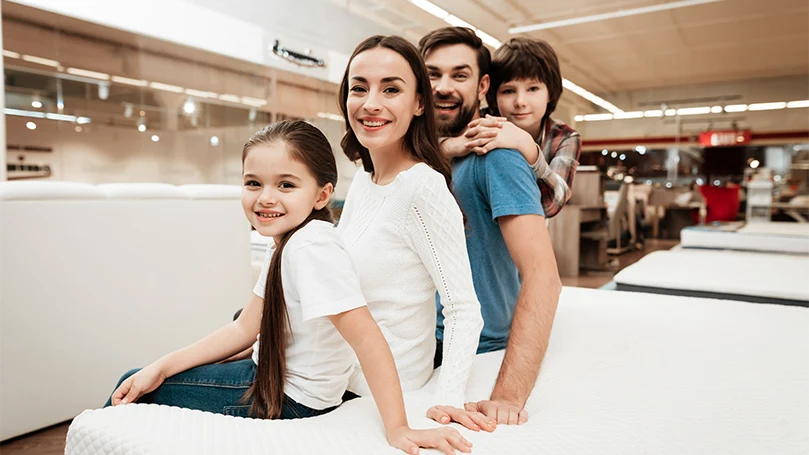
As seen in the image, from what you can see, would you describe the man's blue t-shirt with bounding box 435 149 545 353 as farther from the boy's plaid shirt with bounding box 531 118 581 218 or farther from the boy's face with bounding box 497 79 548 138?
the boy's face with bounding box 497 79 548 138

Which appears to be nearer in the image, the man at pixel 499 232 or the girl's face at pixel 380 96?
the girl's face at pixel 380 96

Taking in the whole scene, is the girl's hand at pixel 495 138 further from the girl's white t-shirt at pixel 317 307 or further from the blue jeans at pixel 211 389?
the blue jeans at pixel 211 389

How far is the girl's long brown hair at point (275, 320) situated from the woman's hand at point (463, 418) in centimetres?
27

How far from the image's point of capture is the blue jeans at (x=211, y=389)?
0.97 metres

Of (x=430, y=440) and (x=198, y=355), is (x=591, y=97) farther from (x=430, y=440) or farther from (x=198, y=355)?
(x=430, y=440)

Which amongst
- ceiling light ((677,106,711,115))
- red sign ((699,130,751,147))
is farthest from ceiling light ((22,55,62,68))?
red sign ((699,130,751,147))

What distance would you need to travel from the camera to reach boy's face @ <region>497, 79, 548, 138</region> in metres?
1.58

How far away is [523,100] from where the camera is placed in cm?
158

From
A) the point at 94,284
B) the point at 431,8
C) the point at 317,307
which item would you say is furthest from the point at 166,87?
the point at 317,307

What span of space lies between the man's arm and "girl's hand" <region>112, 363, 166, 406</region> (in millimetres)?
637

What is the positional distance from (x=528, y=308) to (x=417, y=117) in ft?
1.57

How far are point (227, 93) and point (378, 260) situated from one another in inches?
276

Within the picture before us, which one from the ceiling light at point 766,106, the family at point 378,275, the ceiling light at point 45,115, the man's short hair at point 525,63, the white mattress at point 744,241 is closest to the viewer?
the family at point 378,275

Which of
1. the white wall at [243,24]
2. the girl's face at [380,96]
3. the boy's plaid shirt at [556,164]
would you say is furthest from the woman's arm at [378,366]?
the white wall at [243,24]
